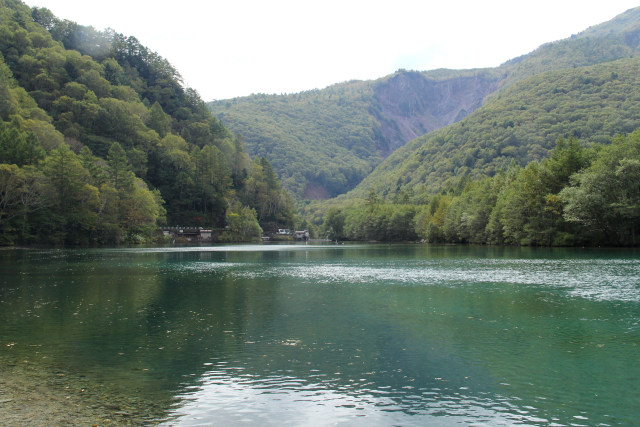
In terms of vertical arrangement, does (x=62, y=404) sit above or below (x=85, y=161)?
below

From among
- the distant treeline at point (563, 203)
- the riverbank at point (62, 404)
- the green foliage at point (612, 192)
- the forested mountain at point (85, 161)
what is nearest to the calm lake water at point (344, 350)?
the riverbank at point (62, 404)

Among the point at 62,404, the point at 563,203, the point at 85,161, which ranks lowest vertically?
the point at 62,404

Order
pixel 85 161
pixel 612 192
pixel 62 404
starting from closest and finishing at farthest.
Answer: pixel 62 404 → pixel 612 192 → pixel 85 161

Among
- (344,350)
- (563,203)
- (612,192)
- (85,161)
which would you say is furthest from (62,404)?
(85,161)

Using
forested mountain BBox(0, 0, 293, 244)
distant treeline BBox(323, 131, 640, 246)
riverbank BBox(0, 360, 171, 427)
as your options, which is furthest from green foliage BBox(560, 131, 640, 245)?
forested mountain BBox(0, 0, 293, 244)

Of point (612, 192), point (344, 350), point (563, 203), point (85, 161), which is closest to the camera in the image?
point (344, 350)

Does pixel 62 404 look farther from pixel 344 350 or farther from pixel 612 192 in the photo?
pixel 612 192

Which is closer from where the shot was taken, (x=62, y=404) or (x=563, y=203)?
(x=62, y=404)

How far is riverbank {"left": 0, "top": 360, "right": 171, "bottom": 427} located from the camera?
1016 centimetres

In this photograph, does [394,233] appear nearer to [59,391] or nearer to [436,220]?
[436,220]

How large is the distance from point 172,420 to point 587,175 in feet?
259

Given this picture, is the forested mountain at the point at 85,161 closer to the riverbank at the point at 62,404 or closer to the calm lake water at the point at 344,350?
the calm lake water at the point at 344,350

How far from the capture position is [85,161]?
102812 millimetres

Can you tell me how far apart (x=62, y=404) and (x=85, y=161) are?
102 meters
